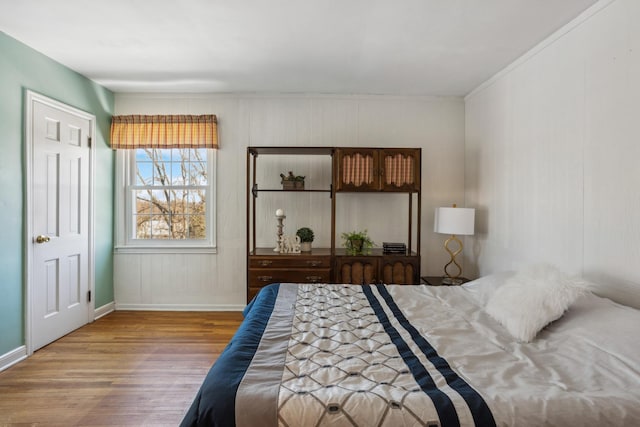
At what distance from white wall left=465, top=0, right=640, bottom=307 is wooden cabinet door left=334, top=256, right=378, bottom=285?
1.22 m

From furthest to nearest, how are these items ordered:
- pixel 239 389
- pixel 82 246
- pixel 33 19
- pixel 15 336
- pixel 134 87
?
pixel 134 87 → pixel 82 246 → pixel 15 336 → pixel 33 19 → pixel 239 389

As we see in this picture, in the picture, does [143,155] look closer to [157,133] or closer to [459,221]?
[157,133]

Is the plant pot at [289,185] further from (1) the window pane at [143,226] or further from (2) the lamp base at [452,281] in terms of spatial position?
(2) the lamp base at [452,281]

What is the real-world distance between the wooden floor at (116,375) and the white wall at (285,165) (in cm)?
51

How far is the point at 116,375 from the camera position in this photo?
261 centimetres

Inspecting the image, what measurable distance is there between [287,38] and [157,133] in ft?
7.10

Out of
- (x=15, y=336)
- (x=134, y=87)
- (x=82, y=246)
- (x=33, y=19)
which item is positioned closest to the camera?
(x=33, y=19)

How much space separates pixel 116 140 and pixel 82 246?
49.9 inches

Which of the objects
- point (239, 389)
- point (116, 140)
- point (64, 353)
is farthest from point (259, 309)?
point (116, 140)

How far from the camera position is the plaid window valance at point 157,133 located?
4.05m

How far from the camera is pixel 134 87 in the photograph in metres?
3.96

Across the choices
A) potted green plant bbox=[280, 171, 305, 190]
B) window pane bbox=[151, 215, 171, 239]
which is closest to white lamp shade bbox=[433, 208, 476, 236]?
potted green plant bbox=[280, 171, 305, 190]

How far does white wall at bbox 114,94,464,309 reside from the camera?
416 centimetres

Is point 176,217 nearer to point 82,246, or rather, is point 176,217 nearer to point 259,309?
point 82,246
